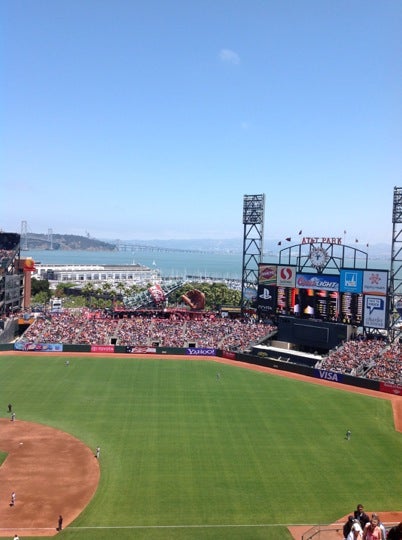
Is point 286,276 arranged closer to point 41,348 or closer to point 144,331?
point 144,331

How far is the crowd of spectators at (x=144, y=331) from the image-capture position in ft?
202

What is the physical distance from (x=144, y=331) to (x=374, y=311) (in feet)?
90.1

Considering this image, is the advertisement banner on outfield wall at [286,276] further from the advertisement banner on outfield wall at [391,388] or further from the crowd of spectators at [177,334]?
the advertisement banner on outfield wall at [391,388]

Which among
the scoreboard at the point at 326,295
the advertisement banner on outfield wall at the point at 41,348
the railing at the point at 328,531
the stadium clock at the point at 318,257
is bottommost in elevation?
the advertisement banner on outfield wall at the point at 41,348

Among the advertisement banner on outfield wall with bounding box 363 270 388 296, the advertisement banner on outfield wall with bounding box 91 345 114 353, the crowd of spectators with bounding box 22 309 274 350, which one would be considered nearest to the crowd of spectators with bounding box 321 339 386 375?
the advertisement banner on outfield wall with bounding box 363 270 388 296

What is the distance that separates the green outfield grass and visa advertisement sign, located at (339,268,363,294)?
42.1 feet

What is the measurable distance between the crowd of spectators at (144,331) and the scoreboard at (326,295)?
189 inches

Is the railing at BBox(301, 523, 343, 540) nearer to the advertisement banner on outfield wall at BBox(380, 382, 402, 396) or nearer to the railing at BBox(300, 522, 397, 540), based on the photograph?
the railing at BBox(300, 522, 397, 540)

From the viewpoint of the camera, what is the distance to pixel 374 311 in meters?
53.3

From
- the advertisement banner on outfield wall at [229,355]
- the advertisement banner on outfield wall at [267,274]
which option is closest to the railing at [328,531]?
the advertisement banner on outfield wall at [229,355]

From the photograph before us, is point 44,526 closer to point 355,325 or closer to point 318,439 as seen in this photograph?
point 318,439

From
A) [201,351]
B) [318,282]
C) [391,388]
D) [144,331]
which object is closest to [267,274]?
[318,282]

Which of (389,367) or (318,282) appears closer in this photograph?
(389,367)

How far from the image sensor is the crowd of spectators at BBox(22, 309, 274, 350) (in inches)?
2420
